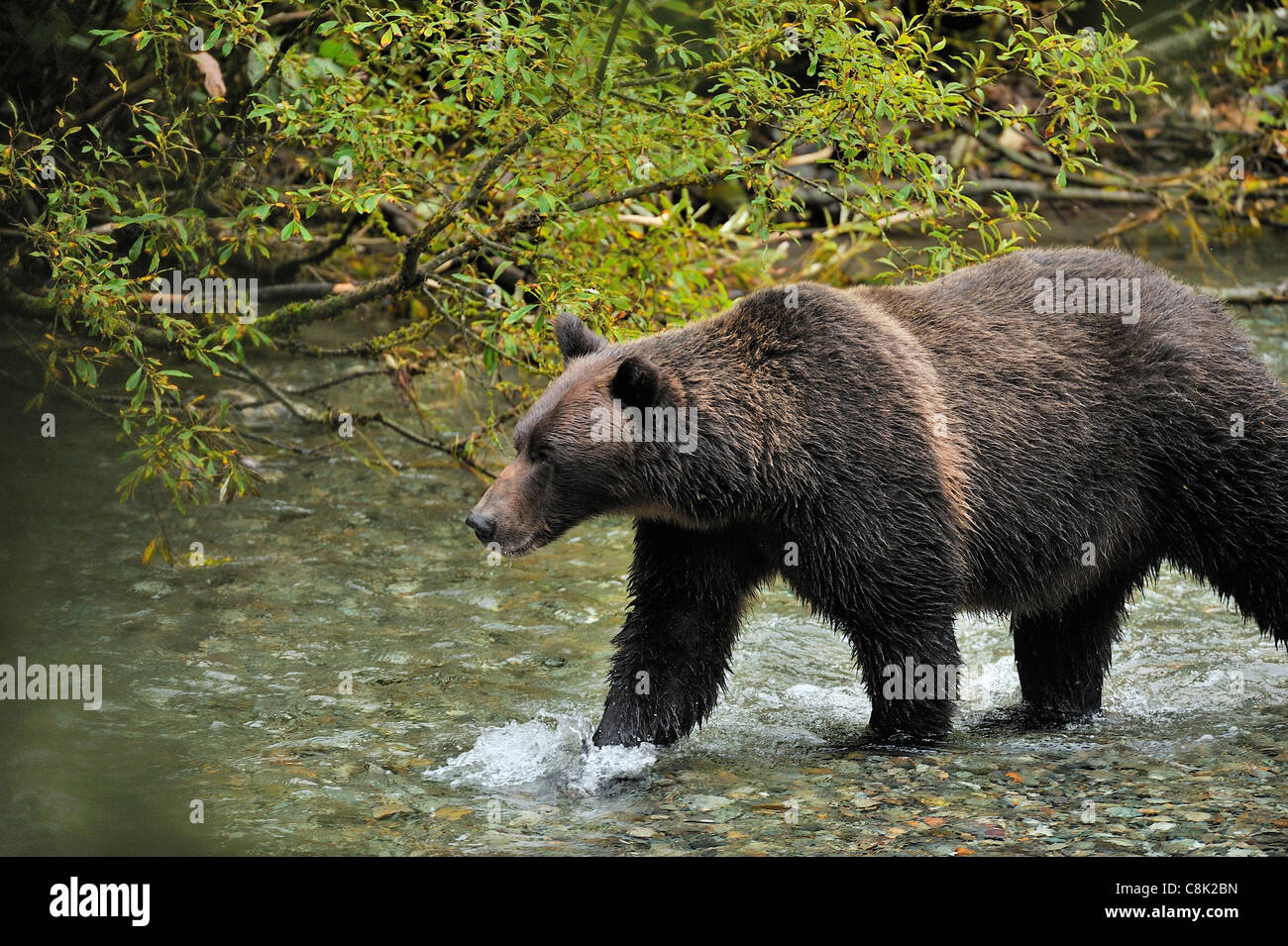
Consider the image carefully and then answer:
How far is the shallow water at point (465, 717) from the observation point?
560 centimetres

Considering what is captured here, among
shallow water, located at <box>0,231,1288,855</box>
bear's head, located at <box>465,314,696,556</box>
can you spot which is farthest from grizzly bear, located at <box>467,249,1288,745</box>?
shallow water, located at <box>0,231,1288,855</box>

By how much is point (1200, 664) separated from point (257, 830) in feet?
17.0

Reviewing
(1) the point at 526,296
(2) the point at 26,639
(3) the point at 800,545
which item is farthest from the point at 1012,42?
(2) the point at 26,639

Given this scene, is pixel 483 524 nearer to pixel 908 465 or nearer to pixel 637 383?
pixel 637 383

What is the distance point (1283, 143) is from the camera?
1380 centimetres

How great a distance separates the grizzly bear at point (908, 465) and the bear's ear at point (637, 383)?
0.04 feet

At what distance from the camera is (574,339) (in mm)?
6570

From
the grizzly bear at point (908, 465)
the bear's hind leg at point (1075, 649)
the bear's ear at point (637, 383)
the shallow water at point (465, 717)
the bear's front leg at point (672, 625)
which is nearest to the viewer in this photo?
the shallow water at point (465, 717)

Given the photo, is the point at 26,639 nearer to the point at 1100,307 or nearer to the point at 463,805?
the point at 463,805

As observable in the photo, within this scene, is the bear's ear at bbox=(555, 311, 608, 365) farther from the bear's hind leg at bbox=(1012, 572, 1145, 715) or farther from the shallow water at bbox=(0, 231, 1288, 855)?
the bear's hind leg at bbox=(1012, 572, 1145, 715)

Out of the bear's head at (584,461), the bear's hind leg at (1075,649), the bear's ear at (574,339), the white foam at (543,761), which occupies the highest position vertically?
the bear's ear at (574,339)

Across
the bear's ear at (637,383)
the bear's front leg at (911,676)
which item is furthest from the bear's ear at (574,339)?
the bear's front leg at (911,676)

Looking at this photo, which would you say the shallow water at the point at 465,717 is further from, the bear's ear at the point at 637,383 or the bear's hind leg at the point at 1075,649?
the bear's ear at the point at 637,383

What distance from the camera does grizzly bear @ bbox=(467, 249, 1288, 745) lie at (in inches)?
240
